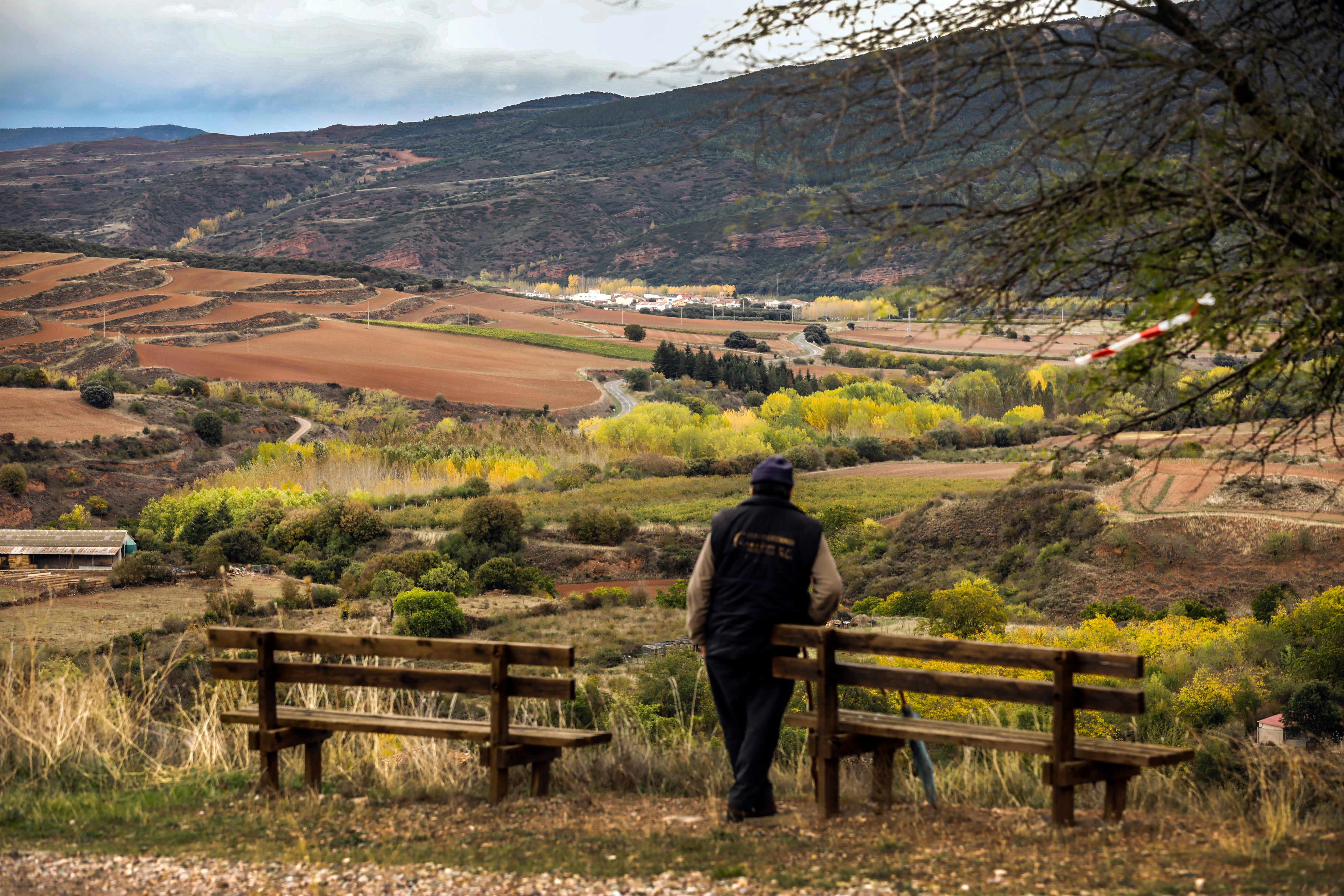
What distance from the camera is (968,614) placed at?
46.6ft

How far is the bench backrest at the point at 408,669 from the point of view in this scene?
18.5ft

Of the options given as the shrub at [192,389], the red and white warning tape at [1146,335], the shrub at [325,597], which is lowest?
the shrub at [325,597]

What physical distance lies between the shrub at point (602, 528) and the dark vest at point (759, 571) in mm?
20578

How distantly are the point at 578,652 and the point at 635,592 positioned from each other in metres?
5.25

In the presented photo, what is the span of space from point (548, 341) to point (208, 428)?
39543 millimetres

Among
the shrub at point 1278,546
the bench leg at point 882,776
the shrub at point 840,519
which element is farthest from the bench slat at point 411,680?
the shrub at point 840,519

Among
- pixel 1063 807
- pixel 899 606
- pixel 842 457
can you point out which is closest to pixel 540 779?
pixel 1063 807

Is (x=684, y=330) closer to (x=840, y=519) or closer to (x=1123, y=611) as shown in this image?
Answer: (x=840, y=519)

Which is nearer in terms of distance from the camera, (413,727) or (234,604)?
(413,727)

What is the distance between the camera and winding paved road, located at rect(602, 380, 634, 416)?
50.1 m

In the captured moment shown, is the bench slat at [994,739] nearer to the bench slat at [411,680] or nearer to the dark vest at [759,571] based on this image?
the dark vest at [759,571]

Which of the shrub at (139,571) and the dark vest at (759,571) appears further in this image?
the shrub at (139,571)

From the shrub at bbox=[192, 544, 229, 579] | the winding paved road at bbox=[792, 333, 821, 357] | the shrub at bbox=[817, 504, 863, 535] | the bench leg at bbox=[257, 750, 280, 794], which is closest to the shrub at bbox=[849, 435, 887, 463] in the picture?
the shrub at bbox=[817, 504, 863, 535]

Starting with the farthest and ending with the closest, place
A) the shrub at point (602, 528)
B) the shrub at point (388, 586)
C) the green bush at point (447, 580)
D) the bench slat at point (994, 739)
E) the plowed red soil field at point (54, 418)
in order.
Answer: the plowed red soil field at point (54, 418) → the shrub at point (602, 528) → the green bush at point (447, 580) → the shrub at point (388, 586) → the bench slat at point (994, 739)
